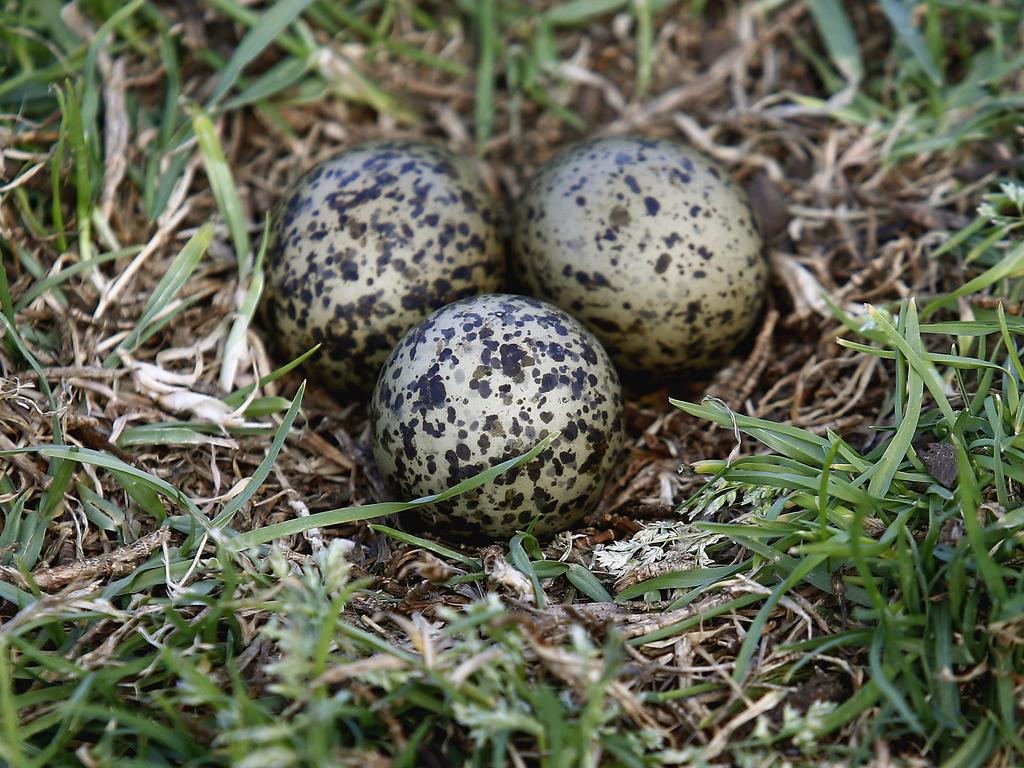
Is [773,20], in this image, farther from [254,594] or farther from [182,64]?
[254,594]

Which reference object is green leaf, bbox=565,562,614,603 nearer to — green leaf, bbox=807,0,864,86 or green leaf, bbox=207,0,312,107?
green leaf, bbox=207,0,312,107

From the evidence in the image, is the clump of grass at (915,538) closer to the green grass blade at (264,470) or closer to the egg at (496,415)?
the egg at (496,415)

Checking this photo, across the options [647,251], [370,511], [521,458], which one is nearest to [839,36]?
[647,251]

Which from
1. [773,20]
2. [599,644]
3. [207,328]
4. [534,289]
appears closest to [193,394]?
[207,328]

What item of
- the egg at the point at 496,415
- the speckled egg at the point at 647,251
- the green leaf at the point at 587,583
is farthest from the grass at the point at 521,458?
the speckled egg at the point at 647,251

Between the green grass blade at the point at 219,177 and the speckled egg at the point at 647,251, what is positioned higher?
the green grass blade at the point at 219,177
